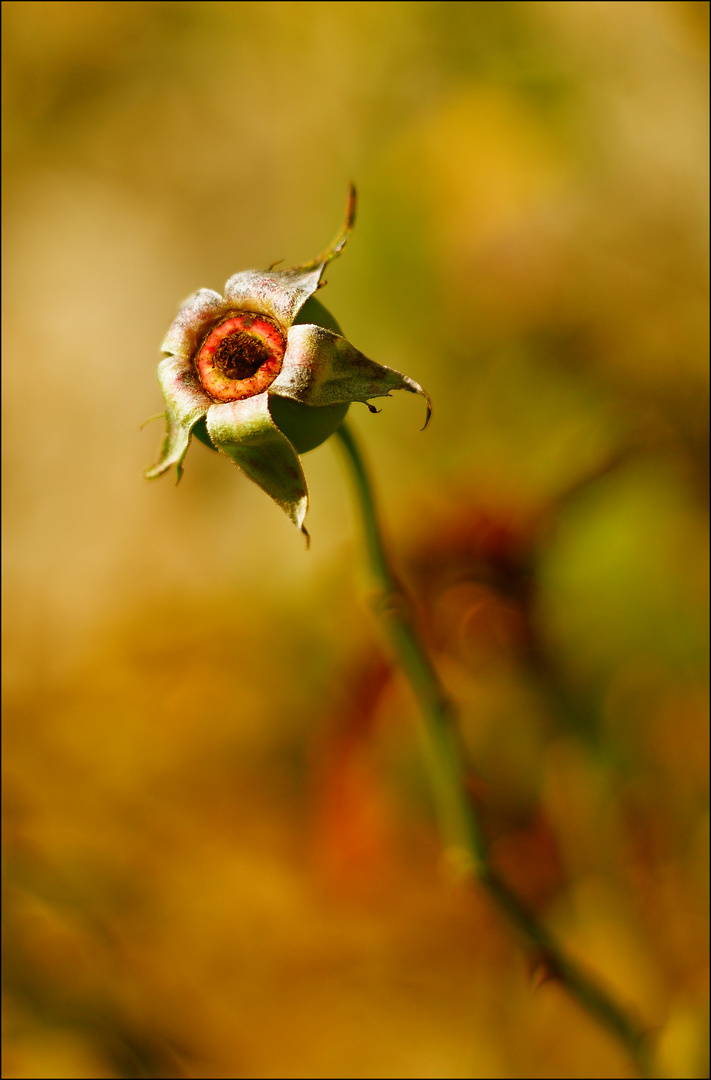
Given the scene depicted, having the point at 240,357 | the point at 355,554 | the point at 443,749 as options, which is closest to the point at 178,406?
the point at 240,357

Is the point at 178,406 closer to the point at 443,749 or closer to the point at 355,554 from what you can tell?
the point at 443,749

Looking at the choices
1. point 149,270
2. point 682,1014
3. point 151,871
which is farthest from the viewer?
point 149,270

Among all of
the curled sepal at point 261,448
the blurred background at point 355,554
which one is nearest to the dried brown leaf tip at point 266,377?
the curled sepal at point 261,448

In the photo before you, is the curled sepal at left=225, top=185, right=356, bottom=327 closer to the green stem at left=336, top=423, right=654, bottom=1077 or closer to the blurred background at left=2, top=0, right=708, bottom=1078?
the green stem at left=336, top=423, right=654, bottom=1077

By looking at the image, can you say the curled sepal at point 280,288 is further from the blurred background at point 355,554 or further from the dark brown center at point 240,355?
the blurred background at point 355,554

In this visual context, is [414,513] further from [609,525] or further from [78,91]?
[78,91]

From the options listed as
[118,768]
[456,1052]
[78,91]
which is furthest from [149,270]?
[456,1052]
